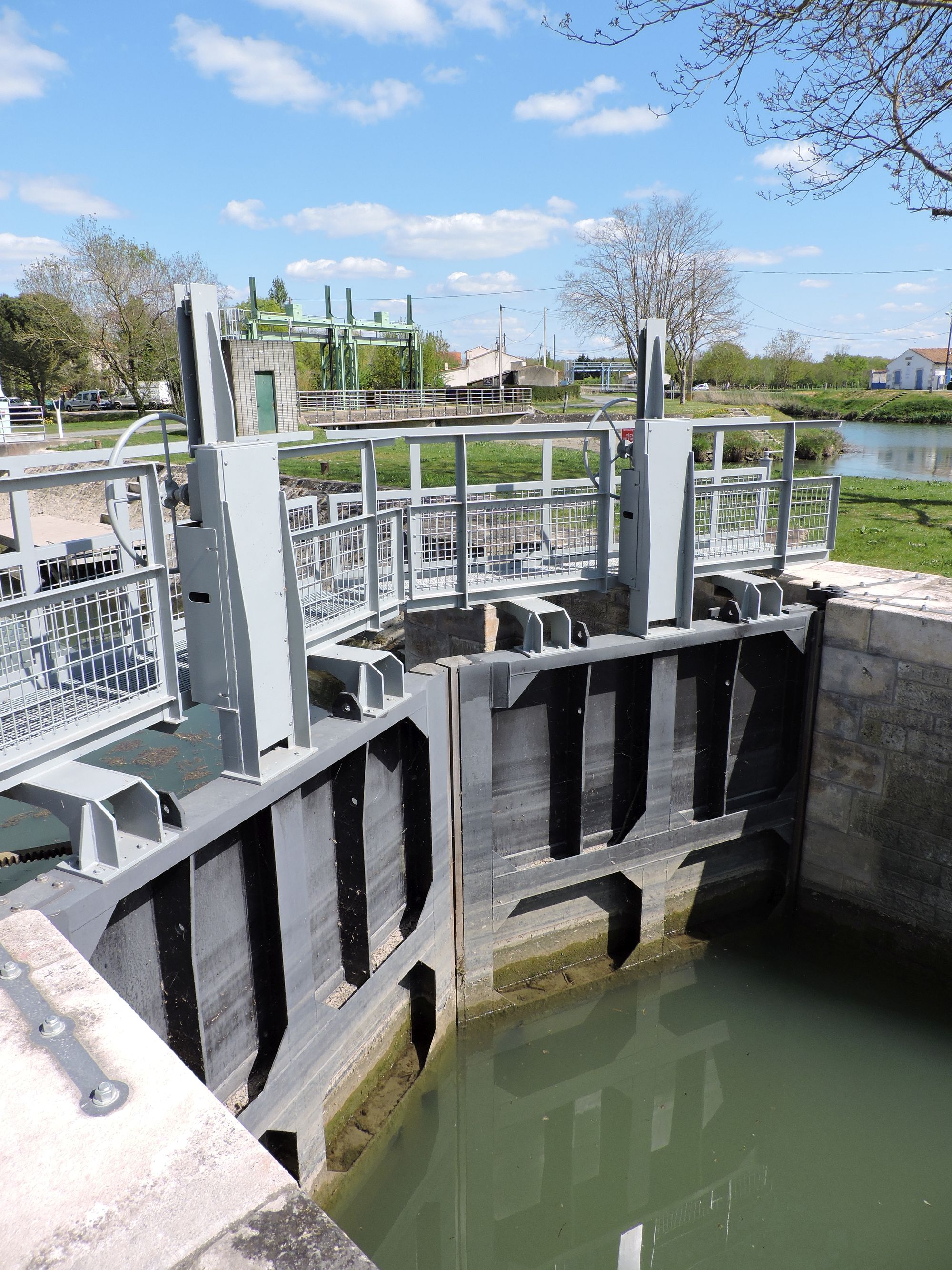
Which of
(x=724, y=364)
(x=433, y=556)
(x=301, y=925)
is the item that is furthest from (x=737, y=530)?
(x=724, y=364)

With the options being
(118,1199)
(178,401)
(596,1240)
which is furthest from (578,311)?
(118,1199)

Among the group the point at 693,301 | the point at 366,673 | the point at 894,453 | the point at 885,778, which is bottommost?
the point at 885,778

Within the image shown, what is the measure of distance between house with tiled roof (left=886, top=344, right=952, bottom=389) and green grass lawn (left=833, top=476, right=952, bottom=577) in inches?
3867

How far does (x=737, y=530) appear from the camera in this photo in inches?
322

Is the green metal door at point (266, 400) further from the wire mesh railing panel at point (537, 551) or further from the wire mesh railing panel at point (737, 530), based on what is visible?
the wire mesh railing panel at point (737, 530)

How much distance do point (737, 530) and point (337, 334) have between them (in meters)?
35.8

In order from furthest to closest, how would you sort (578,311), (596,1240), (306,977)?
(578,311), (596,1240), (306,977)

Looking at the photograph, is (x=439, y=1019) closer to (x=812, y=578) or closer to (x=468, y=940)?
(x=468, y=940)

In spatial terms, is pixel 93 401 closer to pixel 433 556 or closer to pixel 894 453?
pixel 894 453

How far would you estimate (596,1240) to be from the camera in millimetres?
5742

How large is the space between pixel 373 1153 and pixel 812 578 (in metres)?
5.91

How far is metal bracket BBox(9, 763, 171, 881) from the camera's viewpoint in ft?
12.9

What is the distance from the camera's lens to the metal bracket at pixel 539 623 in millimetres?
6879

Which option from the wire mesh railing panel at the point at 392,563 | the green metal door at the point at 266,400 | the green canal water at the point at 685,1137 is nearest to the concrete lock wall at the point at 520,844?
the green canal water at the point at 685,1137
